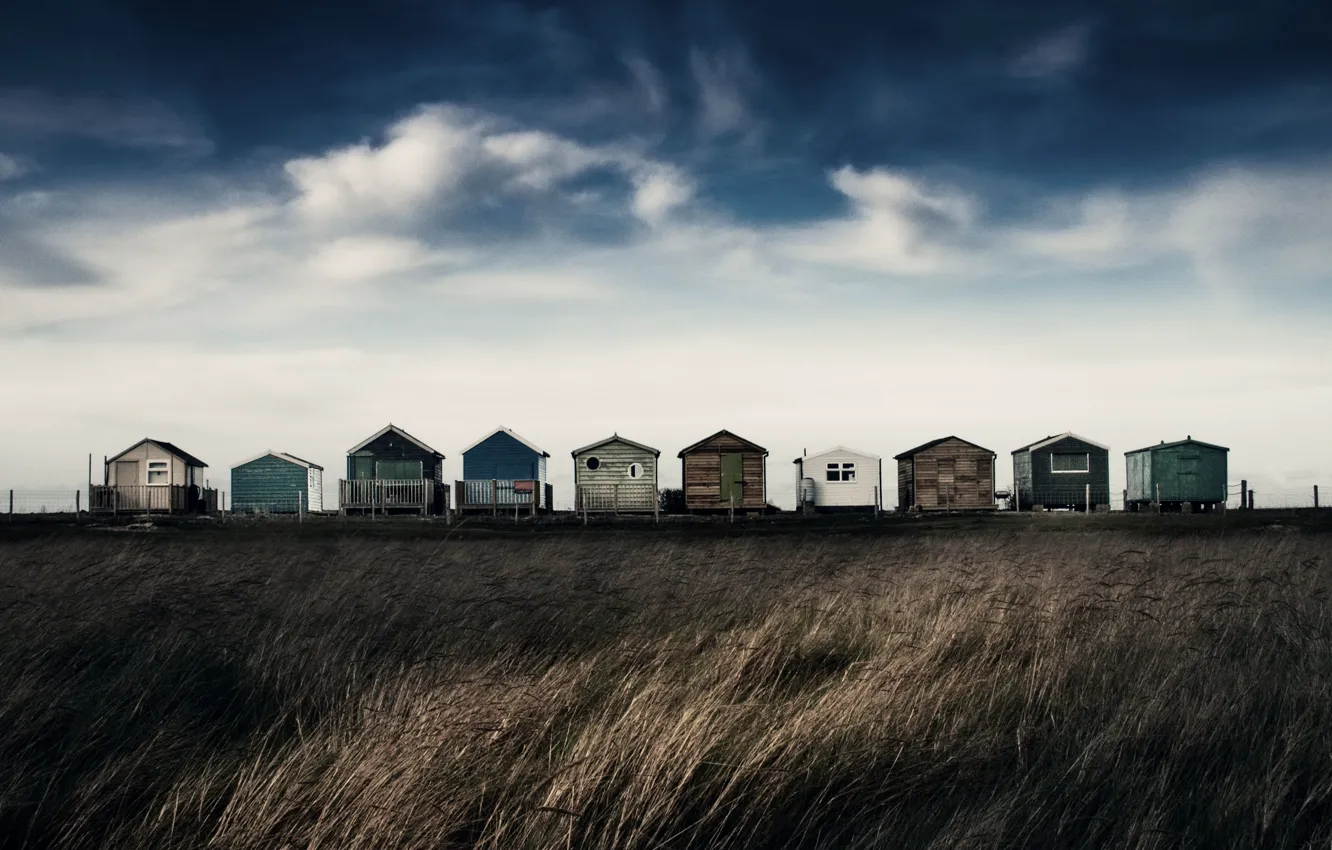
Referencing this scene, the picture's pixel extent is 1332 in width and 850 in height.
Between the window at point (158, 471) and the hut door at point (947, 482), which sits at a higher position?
the window at point (158, 471)

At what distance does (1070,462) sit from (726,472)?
53.6 ft

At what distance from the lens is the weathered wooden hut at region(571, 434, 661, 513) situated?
4175 centimetres

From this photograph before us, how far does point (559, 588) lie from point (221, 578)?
154 inches

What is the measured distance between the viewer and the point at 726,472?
42031mm

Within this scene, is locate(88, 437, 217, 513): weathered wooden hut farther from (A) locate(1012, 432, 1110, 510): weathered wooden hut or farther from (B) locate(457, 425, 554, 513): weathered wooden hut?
(A) locate(1012, 432, 1110, 510): weathered wooden hut

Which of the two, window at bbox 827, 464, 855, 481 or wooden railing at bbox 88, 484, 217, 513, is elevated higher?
window at bbox 827, 464, 855, 481

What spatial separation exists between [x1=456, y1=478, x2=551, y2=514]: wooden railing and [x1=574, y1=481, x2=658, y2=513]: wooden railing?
7.16 feet

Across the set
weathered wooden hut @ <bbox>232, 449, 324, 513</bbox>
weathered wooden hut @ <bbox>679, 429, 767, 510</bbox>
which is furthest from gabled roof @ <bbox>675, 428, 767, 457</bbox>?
weathered wooden hut @ <bbox>232, 449, 324, 513</bbox>

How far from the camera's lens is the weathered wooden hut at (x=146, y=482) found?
4353 cm

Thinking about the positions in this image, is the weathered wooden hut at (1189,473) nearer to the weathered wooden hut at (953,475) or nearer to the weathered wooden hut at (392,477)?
the weathered wooden hut at (953,475)

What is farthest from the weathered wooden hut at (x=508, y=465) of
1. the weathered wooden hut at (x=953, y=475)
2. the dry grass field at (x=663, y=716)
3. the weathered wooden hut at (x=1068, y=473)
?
the dry grass field at (x=663, y=716)

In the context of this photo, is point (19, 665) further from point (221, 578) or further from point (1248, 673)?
point (1248, 673)

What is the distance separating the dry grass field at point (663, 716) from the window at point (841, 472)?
34.4 metres

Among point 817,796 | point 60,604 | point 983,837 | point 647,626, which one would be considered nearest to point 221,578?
point 60,604
